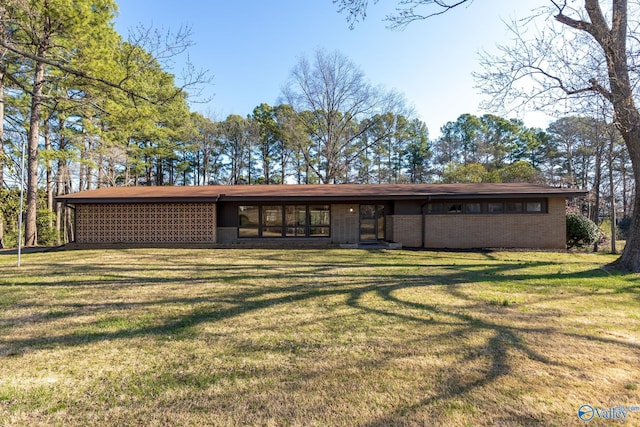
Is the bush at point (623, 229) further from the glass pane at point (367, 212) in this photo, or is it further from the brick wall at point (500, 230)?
the glass pane at point (367, 212)

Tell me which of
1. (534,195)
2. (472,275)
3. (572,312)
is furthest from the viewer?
(534,195)

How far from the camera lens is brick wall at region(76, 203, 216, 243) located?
541 inches

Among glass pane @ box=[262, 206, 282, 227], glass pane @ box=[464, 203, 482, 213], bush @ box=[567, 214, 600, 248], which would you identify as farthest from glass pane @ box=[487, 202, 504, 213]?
glass pane @ box=[262, 206, 282, 227]

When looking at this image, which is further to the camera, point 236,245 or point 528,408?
point 236,245

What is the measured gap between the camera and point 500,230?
13.5m

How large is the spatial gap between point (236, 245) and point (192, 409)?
11944 mm

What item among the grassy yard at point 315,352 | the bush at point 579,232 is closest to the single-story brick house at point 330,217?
the bush at point 579,232

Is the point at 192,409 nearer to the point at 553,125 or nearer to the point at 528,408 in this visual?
the point at 528,408

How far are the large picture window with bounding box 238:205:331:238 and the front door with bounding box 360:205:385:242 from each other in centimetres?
157

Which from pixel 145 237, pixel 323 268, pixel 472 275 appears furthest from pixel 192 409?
pixel 145 237

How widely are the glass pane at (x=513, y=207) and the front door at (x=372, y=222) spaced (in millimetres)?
5251

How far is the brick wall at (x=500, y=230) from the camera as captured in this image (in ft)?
43.7

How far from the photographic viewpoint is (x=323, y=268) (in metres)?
8.37

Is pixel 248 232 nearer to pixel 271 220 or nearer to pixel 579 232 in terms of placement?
pixel 271 220
